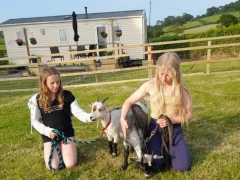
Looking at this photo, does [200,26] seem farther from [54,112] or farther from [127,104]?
[54,112]

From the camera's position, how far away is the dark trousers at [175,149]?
299 centimetres

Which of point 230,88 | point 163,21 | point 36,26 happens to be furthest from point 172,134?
point 163,21

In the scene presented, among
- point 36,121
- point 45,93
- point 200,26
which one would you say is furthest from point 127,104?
point 200,26

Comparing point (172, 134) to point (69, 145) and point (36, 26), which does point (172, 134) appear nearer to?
point (69, 145)

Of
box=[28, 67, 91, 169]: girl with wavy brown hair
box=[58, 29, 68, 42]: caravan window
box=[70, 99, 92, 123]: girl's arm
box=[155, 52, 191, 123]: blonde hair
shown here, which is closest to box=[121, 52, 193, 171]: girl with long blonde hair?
box=[155, 52, 191, 123]: blonde hair

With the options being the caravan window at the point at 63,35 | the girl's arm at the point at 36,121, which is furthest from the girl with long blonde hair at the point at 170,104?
the caravan window at the point at 63,35

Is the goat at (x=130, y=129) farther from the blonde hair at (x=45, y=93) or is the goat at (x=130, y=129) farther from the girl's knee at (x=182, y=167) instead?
the blonde hair at (x=45, y=93)

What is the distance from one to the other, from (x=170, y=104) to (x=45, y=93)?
1.74 m

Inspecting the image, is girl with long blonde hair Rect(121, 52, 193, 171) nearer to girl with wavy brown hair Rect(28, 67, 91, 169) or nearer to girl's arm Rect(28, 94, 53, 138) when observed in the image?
girl with wavy brown hair Rect(28, 67, 91, 169)

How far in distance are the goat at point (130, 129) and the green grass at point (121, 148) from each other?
230 millimetres

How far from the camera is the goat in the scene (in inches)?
115

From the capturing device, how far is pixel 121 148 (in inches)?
148

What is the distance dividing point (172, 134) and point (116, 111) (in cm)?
91

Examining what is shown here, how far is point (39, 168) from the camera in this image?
336cm
